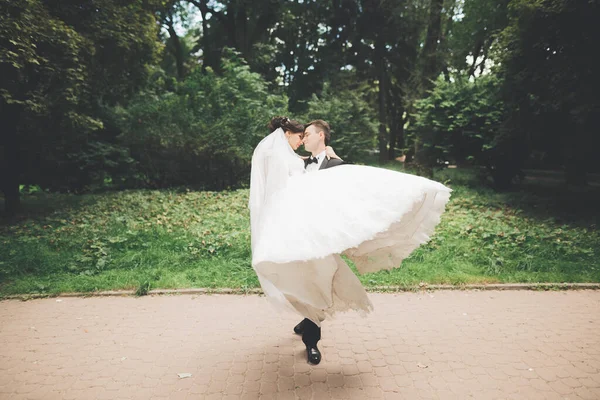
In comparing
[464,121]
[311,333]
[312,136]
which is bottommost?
[311,333]

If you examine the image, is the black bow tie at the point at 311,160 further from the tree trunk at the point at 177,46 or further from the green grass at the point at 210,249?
the tree trunk at the point at 177,46

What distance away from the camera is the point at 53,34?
9.13 meters

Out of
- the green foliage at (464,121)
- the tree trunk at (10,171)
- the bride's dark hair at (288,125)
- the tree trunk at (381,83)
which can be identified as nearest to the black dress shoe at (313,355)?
the bride's dark hair at (288,125)

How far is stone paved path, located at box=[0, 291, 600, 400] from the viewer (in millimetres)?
3492

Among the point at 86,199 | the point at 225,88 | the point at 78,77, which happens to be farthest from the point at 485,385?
the point at 225,88

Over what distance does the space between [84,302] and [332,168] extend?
448 centimetres

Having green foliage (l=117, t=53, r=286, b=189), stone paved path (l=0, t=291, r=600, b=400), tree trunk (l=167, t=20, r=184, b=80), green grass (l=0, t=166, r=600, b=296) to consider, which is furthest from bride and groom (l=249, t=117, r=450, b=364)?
tree trunk (l=167, t=20, r=184, b=80)

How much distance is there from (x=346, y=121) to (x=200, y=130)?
8.56 m

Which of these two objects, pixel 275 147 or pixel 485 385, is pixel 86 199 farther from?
pixel 485 385

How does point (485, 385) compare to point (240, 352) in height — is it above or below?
above

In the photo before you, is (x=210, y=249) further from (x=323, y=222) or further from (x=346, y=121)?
(x=346, y=121)

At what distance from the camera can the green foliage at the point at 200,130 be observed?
590 inches

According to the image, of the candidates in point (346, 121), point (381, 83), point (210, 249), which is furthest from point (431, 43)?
point (210, 249)

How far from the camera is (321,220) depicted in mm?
3117
